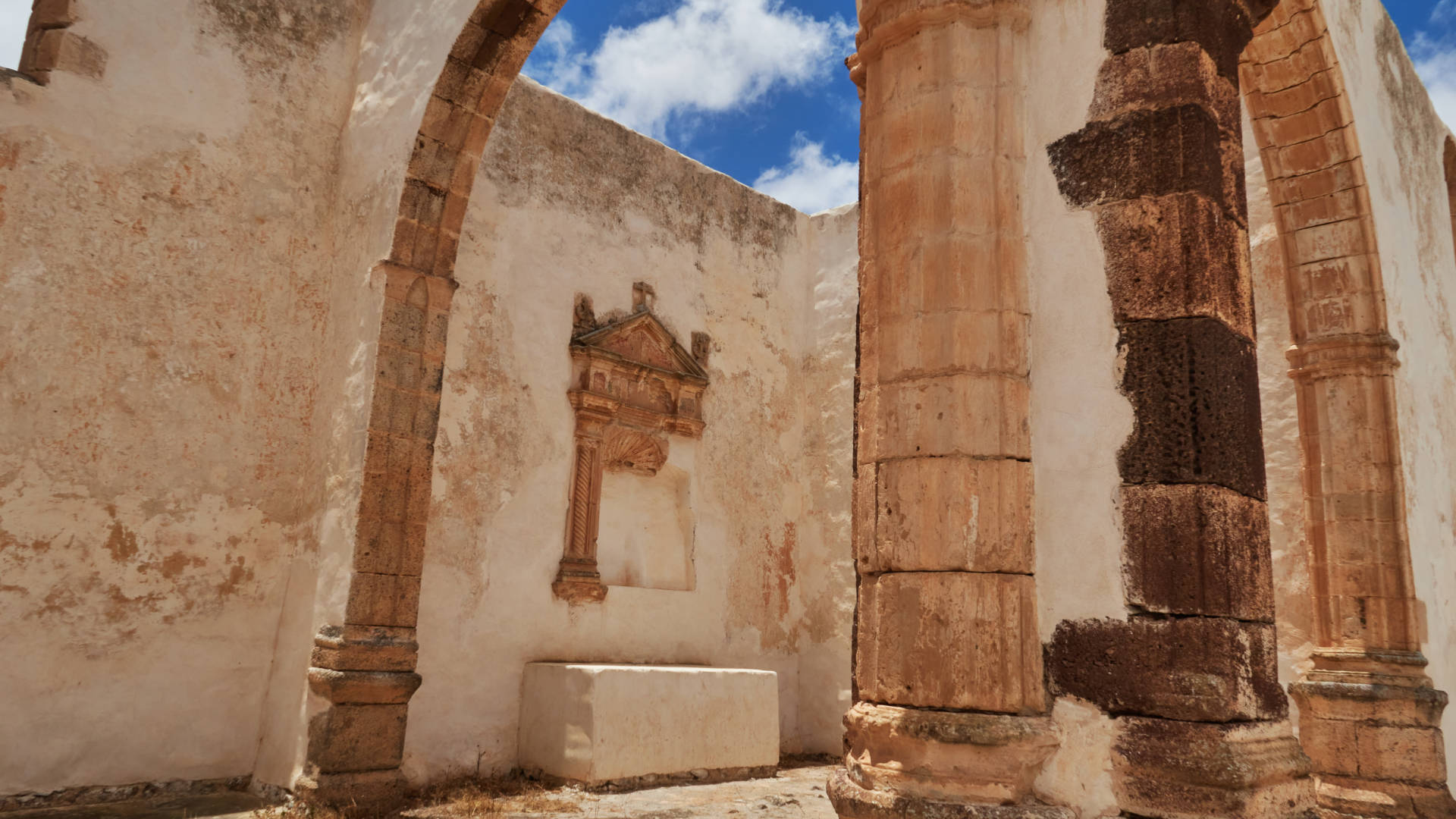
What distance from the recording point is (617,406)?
7.30 m

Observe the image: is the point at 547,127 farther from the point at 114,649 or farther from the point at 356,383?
the point at 114,649

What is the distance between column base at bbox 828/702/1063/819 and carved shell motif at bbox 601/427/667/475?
4.96m

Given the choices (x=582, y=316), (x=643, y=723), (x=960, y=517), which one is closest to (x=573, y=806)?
(x=643, y=723)

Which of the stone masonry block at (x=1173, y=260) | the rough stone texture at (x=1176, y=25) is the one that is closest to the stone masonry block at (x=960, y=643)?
the stone masonry block at (x=1173, y=260)

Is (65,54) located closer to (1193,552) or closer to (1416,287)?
(1193,552)

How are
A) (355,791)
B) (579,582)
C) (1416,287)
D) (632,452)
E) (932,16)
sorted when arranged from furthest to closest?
(632,452) → (579,582) → (1416,287) → (355,791) → (932,16)

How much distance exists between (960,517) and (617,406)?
4945mm

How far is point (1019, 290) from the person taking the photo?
2723mm

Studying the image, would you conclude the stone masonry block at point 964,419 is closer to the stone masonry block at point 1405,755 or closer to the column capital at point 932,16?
the column capital at point 932,16

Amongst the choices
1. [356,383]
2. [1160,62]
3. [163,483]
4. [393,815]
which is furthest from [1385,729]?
[163,483]

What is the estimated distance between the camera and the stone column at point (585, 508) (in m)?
6.79

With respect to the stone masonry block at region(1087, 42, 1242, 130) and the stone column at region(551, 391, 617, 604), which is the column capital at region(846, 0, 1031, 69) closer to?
the stone masonry block at region(1087, 42, 1242, 130)

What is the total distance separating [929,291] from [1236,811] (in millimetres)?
1374

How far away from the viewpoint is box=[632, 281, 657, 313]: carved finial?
767 cm
